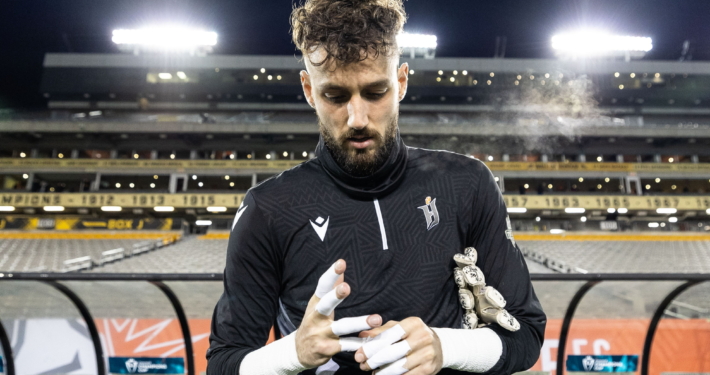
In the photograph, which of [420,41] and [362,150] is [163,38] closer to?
[420,41]

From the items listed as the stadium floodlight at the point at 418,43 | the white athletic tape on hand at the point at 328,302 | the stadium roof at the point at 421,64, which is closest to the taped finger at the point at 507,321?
the white athletic tape on hand at the point at 328,302

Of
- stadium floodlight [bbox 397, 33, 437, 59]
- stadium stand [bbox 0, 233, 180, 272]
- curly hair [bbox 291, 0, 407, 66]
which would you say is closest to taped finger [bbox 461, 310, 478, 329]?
curly hair [bbox 291, 0, 407, 66]

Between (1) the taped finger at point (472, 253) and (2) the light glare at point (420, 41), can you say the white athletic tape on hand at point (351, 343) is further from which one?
(2) the light glare at point (420, 41)

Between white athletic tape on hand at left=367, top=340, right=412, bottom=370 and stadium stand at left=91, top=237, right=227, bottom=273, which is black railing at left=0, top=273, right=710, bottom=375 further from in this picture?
stadium stand at left=91, top=237, right=227, bottom=273

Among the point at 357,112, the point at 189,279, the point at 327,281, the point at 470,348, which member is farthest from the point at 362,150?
the point at 189,279

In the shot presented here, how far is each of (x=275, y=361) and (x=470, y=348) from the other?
53 centimetres

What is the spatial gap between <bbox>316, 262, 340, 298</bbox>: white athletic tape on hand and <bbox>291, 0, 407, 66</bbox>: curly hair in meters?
0.56

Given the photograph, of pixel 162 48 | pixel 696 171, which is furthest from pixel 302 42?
pixel 162 48

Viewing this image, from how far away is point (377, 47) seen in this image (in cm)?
100

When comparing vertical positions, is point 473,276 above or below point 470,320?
above

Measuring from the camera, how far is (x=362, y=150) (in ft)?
3.53

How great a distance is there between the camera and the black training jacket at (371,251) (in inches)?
42.1

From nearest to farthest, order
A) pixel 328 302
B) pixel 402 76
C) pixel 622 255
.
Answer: pixel 328 302
pixel 402 76
pixel 622 255

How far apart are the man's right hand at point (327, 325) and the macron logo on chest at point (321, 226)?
0.30 metres
